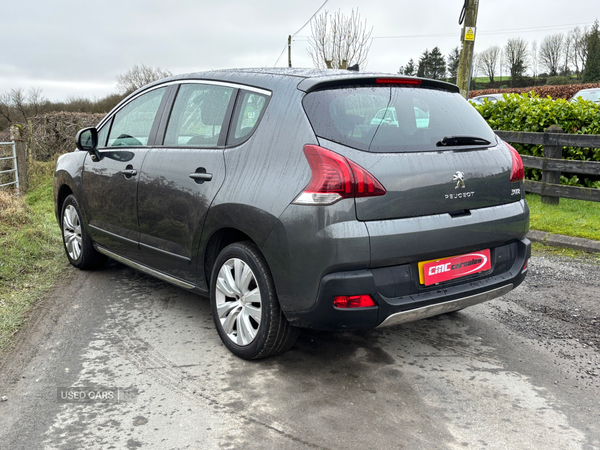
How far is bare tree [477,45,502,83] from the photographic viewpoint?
82.2 metres

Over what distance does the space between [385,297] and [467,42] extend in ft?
25.4

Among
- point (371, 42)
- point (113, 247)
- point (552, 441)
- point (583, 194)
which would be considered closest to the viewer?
point (552, 441)

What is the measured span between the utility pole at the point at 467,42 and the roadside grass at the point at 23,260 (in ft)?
21.7

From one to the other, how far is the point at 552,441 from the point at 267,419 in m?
1.34

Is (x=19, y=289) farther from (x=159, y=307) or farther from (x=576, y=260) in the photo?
(x=576, y=260)

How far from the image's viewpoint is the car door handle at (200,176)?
3.53m

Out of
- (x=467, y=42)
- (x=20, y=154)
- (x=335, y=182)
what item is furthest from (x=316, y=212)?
(x=20, y=154)

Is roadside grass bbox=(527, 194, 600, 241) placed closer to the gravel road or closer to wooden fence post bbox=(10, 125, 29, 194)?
the gravel road

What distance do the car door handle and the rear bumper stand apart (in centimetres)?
104

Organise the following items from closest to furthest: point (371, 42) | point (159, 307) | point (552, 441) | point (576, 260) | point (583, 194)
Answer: point (552, 441) → point (159, 307) → point (576, 260) → point (583, 194) → point (371, 42)

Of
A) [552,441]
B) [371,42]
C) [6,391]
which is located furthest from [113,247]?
[371,42]

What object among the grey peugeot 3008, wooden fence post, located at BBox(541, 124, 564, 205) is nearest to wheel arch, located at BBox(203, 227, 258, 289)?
the grey peugeot 3008

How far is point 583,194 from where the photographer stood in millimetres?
7555

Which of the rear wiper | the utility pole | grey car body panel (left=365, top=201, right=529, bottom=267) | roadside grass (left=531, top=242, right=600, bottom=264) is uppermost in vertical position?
the utility pole
